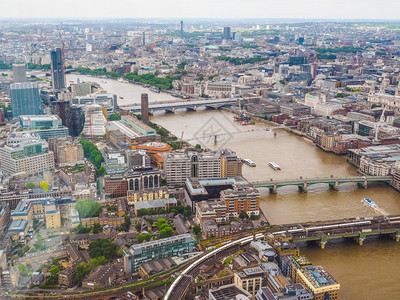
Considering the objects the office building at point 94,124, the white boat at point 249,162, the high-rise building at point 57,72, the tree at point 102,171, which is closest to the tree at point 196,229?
the tree at point 102,171

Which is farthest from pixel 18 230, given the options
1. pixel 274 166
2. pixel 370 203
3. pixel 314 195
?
pixel 370 203

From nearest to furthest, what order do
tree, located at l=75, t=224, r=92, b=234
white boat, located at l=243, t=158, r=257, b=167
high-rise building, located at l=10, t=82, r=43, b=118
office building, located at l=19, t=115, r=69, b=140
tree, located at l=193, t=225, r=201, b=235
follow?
tree, located at l=75, t=224, r=92, b=234 → tree, located at l=193, t=225, r=201, b=235 → white boat, located at l=243, t=158, r=257, b=167 → office building, located at l=19, t=115, r=69, b=140 → high-rise building, located at l=10, t=82, r=43, b=118

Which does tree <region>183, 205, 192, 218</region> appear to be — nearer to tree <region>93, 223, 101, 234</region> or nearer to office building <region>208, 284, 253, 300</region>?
tree <region>93, 223, 101, 234</region>

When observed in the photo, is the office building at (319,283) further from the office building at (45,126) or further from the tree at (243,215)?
the office building at (45,126)

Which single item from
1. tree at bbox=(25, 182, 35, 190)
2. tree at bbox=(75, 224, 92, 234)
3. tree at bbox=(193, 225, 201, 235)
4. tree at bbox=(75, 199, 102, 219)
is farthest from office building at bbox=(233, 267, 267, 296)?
tree at bbox=(25, 182, 35, 190)

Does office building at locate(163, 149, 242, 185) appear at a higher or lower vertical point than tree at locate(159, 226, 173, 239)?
higher

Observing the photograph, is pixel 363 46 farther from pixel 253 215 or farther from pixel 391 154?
pixel 253 215

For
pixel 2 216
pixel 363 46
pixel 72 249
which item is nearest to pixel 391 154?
pixel 72 249
